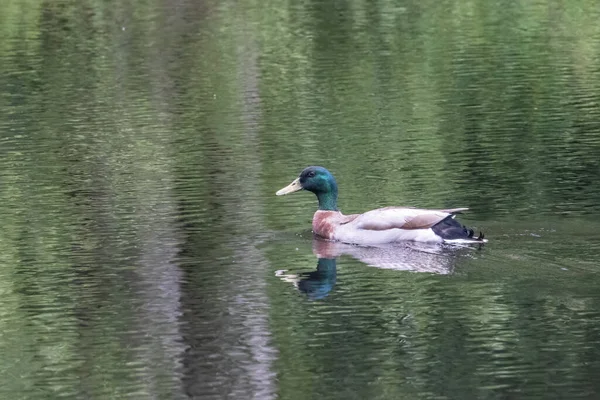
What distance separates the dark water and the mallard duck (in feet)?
0.59

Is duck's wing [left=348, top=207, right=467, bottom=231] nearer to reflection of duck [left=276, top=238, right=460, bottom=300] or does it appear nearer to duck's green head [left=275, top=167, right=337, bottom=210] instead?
reflection of duck [left=276, top=238, right=460, bottom=300]

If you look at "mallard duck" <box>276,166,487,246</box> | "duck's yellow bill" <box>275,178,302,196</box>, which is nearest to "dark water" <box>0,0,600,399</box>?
"mallard duck" <box>276,166,487,246</box>

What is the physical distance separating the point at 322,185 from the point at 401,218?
1558 mm

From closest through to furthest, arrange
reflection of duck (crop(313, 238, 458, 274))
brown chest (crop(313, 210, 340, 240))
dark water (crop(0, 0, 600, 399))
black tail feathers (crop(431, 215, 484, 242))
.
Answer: dark water (crop(0, 0, 600, 399)), reflection of duck (crop(313, 238, 458, 274)), black tail feathers (crop(431, 215, 484, 242)), brown chest (crop(313, 210, 340, 240))

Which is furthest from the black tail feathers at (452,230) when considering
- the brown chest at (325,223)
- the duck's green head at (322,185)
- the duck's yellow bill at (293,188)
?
the duck's yellow bill at (293,188)

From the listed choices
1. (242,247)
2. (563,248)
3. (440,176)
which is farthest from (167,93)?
(563,248)

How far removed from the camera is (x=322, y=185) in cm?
1582

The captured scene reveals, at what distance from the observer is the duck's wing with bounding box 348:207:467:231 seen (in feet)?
47.0

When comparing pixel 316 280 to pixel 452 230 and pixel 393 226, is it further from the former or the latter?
pixel 452 230

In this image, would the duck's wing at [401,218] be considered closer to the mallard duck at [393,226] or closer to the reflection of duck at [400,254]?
the mallard duck at [393,226]

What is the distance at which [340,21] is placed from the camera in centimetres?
3716

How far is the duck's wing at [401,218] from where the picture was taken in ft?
47.0

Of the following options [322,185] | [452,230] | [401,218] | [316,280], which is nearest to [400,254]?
[401,218]

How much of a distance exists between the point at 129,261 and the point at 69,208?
2943mm
